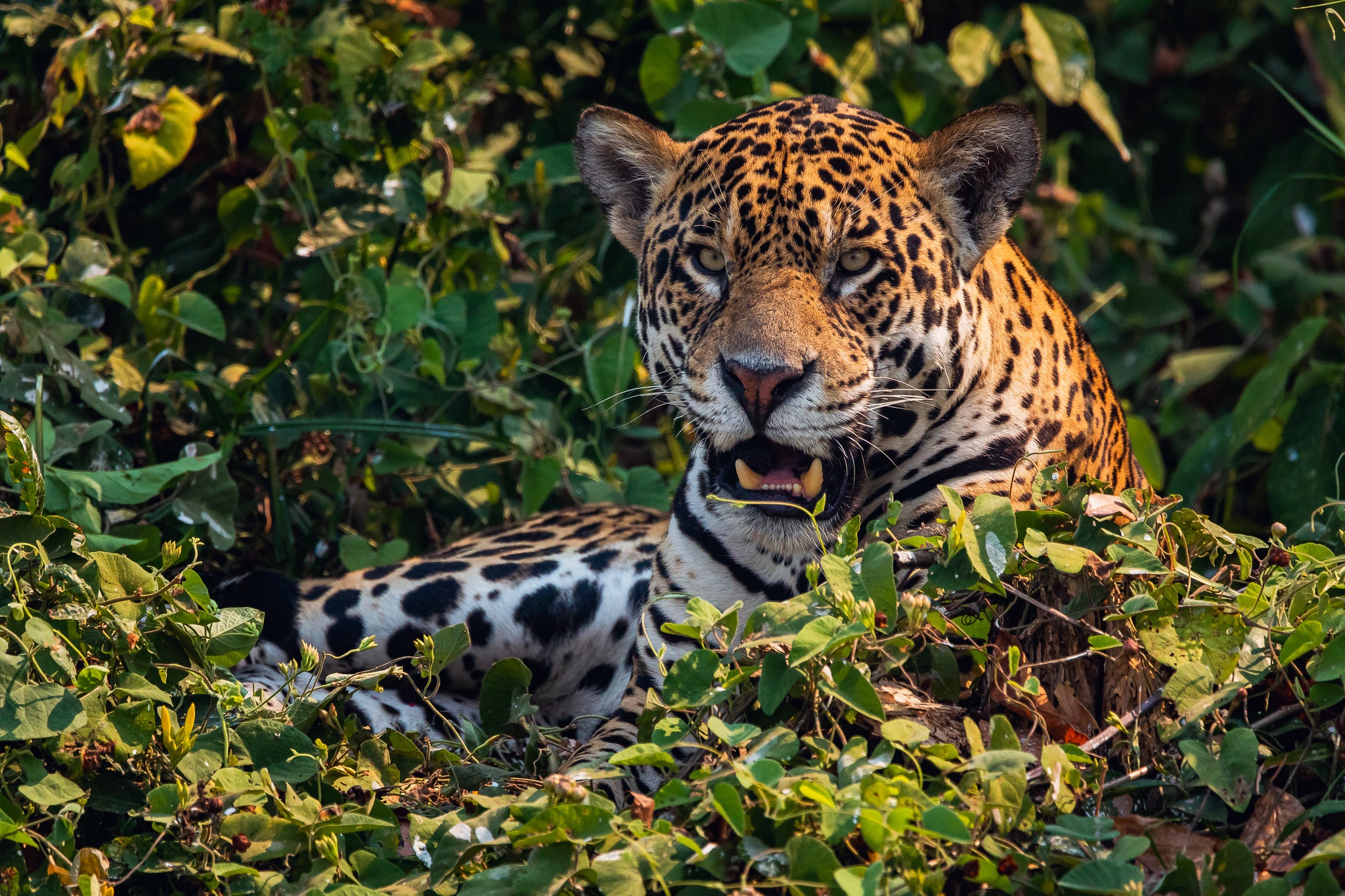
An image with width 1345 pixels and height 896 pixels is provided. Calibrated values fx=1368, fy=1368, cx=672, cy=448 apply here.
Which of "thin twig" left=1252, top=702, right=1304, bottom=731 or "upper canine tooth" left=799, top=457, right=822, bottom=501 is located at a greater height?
"upper canine tooth" left=799, top=457, right=822, bottom=501

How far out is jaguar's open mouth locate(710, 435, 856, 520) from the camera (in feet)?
12.3

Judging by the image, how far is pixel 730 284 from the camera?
3.88m

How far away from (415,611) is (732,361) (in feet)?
5.50

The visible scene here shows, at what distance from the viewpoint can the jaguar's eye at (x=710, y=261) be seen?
396 centimetres

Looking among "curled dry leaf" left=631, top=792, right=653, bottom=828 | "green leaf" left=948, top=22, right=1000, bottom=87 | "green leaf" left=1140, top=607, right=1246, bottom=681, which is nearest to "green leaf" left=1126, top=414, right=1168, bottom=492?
"green leaf" left=948, top=22, right=1000, bottom=87

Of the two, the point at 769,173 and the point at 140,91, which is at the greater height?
the point at 140,91

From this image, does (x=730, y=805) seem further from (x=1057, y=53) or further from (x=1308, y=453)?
(x=1057, y=53)

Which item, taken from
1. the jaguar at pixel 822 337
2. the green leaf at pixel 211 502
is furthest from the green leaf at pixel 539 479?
the green leaf at pixel 211 502

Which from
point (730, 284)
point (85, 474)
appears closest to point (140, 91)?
point (85, 474)

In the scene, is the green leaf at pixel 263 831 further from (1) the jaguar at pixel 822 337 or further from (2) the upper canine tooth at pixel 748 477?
(2) the upper canine tooth at pixel 748 477

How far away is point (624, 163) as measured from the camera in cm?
446

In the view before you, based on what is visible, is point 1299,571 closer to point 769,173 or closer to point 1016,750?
point 1016,750

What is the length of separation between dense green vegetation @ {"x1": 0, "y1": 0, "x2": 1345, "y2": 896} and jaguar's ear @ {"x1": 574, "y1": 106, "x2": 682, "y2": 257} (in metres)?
0.48

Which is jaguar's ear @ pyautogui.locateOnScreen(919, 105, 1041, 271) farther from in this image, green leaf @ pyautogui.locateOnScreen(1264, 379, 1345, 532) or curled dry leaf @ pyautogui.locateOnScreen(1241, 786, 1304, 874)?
green leaf @ pyautogui.locateOnScreen(1264, 379, 1345, 532)
